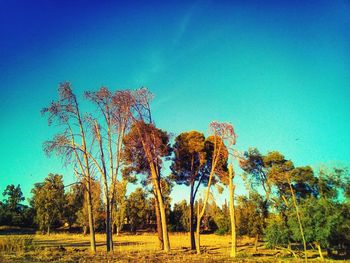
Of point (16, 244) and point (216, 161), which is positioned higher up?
point (216, 161)

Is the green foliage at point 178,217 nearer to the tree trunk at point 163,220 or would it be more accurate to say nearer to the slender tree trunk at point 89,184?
the tree trunk at point 163,220

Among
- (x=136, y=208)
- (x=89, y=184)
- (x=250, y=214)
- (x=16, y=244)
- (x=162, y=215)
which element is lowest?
(x=136, y=208)

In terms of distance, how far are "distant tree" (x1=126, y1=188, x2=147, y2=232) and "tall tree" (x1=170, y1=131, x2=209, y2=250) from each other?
1469 inches

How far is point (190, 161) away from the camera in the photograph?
23234mm

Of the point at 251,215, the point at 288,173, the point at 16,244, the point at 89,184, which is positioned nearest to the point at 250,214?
the point at 251,215

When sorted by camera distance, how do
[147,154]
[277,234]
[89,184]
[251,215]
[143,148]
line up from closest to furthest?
[89,184]
[147,154]
[143,148]
[277,234]
[251,215]

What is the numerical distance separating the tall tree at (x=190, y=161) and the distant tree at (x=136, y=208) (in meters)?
37.3

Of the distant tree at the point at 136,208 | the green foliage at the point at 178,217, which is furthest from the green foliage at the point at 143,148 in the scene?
the green foliage at the point at 178,217

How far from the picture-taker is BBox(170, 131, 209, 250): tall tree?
2219cm

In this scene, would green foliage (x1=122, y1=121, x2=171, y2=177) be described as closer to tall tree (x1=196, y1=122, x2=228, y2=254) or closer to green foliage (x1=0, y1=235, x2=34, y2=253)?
tall tree (x1=196, y1=122, x2=228, y2=254)

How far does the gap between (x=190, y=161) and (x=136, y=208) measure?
3995cm

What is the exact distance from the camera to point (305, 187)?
34656 millimetres

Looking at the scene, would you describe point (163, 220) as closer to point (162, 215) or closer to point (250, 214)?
point (162, 215)

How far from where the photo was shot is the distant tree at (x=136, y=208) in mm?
58981
